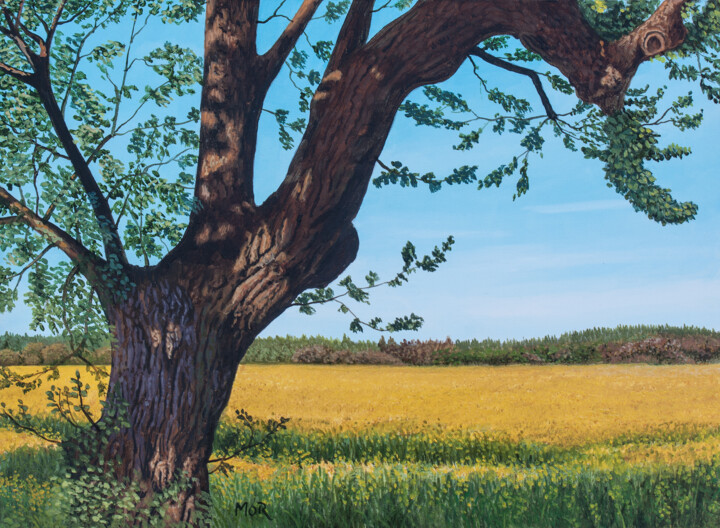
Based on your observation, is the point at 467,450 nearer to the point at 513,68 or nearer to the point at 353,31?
the point at 513,68

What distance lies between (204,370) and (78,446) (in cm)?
119

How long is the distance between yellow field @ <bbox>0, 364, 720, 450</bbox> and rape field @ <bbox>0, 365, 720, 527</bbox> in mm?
48

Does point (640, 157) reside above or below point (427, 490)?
above

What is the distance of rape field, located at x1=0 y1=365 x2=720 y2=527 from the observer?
588 centimetres

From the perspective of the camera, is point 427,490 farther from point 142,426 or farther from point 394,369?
point 394,369

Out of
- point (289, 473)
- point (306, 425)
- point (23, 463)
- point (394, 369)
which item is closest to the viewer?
point (289, 473)

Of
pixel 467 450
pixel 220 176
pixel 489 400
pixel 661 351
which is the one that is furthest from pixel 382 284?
pixel 661 351

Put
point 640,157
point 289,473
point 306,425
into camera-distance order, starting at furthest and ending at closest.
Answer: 1. point 306,425
2. point 289,473
3. point 640,157

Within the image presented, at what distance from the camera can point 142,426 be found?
5.19 metres

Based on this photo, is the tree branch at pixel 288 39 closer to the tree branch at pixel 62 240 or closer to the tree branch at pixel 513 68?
the tree branch at pixel 513 68

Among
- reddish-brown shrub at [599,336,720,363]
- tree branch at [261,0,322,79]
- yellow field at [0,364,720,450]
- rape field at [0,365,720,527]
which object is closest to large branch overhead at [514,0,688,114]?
tree branch at [261,0,322,79]

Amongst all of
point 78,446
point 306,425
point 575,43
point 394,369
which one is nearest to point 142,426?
point 78,446
